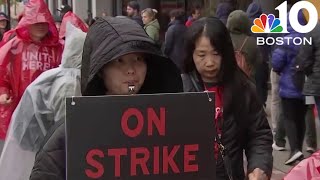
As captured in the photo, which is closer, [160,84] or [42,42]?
[160,84]

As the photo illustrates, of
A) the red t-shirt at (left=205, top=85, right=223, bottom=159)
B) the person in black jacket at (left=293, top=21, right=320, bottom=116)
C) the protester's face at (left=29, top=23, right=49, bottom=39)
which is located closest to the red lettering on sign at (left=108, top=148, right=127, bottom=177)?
the red t-shirt at (left=205, top=85, right=223, bottom=159)

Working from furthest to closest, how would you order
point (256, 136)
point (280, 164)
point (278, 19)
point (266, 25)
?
point (278, 19) < point (266, 25) < point (280, 164) < point (256, 136)

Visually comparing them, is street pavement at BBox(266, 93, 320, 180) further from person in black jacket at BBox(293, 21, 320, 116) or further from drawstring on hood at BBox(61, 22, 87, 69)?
drawstring on hood at BBox(61, 22, 87, 69)

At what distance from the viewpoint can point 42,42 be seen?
5.10m

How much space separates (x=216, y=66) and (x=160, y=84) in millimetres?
680

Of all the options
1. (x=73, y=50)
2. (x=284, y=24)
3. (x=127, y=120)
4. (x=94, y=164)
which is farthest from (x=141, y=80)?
(x=284, y=24)

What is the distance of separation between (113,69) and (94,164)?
38 cm

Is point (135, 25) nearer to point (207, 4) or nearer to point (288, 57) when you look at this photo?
point (288, 57)

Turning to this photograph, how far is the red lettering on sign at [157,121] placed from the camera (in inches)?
80.0

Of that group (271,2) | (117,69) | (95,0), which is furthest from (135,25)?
(95,0)

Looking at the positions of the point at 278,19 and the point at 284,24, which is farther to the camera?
the point at 278,19

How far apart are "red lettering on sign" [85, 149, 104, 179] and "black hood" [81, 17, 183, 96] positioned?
29 cm

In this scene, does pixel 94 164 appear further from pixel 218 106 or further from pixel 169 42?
pixel 169 42

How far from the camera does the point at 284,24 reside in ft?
28.9
